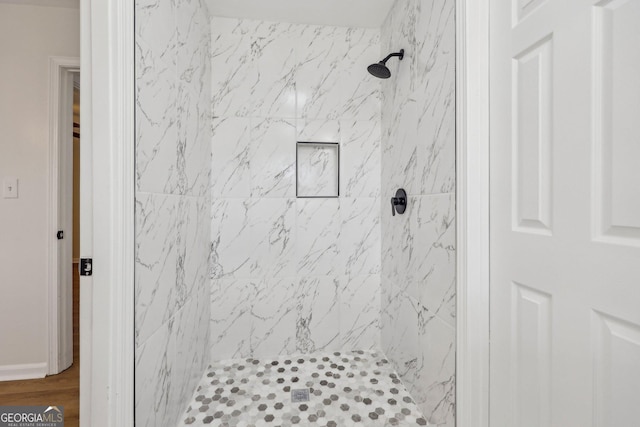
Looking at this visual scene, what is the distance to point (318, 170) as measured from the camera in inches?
80.9

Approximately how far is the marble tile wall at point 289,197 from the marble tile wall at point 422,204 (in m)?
0.19

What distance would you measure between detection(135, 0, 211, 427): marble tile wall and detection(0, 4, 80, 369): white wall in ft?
3.81

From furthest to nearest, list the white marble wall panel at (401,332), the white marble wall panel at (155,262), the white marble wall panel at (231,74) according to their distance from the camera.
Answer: the white marble wall panel at (231,74) < the white marble wall panel at (401,332) < the white marble wall panel at (155,262)

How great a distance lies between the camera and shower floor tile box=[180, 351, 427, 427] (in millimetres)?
1375

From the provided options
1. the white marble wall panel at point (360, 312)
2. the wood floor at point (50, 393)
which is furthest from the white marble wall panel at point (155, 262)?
the white marble wall panel at point (360, 312)

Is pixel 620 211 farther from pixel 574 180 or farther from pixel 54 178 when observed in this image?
pixel 54 178

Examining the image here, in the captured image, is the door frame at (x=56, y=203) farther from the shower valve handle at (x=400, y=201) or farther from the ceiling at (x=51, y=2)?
the shower valve handle at (x=400, y=201)

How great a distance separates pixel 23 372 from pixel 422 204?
2791mm

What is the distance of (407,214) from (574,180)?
0.88 meters

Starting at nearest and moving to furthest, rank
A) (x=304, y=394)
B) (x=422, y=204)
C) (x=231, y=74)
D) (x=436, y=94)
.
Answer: (x=436, y=94) → (x=422, y=204) → (x=304, y=394) → (x=231, y=74)

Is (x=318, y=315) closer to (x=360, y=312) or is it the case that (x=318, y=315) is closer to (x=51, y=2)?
(x=360, y=312)

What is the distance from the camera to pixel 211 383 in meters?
1.67

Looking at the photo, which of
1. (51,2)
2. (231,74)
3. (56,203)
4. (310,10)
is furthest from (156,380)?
(51,2)

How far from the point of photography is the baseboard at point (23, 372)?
194 cm
